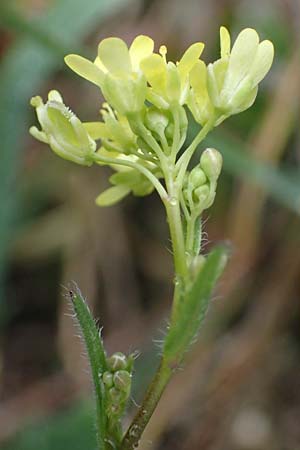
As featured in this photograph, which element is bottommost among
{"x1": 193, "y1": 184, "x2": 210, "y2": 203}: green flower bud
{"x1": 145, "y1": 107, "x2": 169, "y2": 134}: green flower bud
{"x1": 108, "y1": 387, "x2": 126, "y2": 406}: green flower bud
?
{"x1": 108, "y1": 387, "x2": 126, "y2": 406}: green flower bud

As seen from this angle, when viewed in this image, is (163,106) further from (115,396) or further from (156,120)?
(115,396)

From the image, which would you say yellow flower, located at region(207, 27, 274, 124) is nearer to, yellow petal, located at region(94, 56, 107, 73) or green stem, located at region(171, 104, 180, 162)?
green stem, located at region(171, 104, 180, 162)

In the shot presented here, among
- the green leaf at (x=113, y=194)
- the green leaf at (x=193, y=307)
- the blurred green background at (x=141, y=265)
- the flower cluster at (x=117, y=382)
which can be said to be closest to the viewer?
the green leaf at (x=193, y=307)

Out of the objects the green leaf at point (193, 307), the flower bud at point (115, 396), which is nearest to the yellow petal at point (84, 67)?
the green leaf at point (193, 307)

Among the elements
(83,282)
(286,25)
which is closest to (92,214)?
(83,282)

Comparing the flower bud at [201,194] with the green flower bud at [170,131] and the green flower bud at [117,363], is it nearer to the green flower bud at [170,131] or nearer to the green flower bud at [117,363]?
the green flower bud at [170,131]

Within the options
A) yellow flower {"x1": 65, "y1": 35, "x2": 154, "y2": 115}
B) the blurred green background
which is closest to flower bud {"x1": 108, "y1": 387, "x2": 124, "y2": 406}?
yellow flower {"x1": 65, "y1": 35, "x2": 154, "y2": 115}
